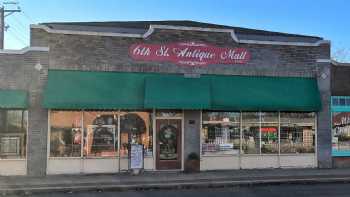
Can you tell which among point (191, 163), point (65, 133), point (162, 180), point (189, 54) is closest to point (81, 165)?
point (65, 133)

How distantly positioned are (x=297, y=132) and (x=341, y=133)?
7.18ft

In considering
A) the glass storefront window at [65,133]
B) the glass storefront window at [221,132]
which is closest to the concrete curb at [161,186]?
the glass storefront window at [65,133]

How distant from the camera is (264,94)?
69.0 feet

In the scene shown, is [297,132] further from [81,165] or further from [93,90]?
[81,165]

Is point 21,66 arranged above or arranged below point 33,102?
above

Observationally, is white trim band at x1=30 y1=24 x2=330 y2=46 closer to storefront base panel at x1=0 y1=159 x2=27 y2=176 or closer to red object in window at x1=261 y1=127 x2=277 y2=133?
red object in window at x1=261 y1=127 x2=277 y2=133

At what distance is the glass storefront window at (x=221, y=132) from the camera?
69.1 ft

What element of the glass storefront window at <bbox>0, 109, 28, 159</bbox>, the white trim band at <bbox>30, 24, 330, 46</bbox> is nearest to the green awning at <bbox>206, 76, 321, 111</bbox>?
the white trim band at <bbox>30, 24, 330, 46</bbox>

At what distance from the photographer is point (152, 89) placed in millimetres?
19969

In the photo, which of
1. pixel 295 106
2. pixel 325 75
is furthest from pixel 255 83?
pixel 325 75

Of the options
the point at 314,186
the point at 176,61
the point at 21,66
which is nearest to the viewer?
the point at 314,186

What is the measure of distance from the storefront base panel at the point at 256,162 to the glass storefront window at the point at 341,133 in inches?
50.3

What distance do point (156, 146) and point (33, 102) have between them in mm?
5069

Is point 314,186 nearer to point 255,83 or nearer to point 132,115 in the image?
point 255,83
